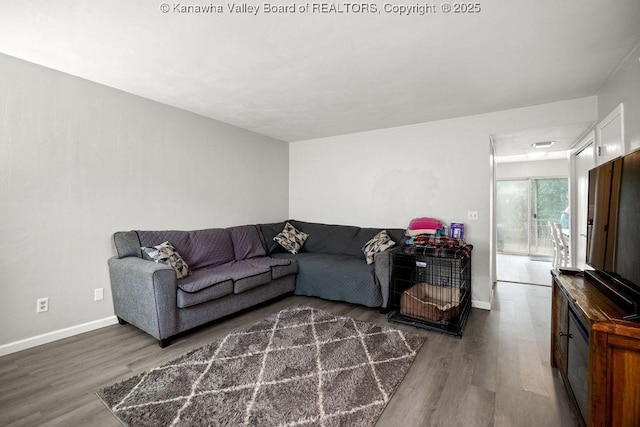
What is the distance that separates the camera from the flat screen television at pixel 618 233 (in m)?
1.34

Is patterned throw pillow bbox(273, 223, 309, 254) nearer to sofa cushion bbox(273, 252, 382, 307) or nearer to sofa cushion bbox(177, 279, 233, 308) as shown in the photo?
sofa cushion bbox(273, 252, 382, 307)

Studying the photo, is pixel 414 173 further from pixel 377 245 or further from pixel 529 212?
pixel 529 212

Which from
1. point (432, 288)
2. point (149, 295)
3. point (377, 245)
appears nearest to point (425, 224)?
point (377, 245)

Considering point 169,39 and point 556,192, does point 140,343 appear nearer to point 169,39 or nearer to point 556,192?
point 169,39

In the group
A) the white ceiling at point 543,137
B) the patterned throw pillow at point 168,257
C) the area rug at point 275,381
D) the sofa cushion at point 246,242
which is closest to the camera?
the area rug at point 275,381

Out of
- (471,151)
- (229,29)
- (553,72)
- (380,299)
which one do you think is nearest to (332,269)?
(380,299)

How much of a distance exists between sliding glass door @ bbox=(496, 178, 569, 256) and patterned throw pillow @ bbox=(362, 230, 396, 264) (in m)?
5.25

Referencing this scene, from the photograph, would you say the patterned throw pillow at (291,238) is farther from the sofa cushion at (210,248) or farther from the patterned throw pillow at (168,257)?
the patterned throw pillow at (168,257)

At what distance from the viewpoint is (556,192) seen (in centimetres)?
694

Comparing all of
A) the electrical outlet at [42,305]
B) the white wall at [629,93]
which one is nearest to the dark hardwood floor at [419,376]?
the electrical outlet at [42,305]

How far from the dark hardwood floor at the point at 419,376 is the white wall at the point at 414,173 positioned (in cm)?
117

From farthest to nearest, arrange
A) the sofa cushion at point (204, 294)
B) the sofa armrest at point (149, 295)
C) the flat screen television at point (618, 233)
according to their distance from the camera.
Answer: the sofa cushion at point (204, 294) < the sofa armrest at point (149, 295) < the flat screen television at point (618, 233)

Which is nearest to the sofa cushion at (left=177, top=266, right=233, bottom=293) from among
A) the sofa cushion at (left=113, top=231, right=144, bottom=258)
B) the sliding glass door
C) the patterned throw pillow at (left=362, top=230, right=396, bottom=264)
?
the sofa cushion at (left=113, top=231, right=144, bottom=258)

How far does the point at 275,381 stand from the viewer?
6.36 feet
